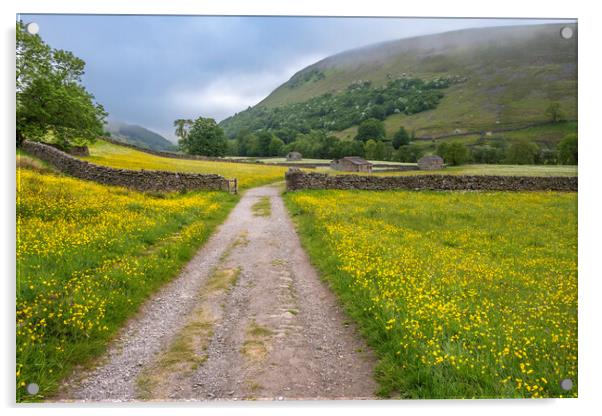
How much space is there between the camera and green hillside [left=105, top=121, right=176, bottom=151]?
25.8ft

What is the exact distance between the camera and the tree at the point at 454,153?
1057cm

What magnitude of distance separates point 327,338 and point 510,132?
6490mm

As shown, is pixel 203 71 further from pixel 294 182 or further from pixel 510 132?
pixel 294 182

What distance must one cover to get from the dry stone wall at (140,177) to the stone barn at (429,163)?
594 inches

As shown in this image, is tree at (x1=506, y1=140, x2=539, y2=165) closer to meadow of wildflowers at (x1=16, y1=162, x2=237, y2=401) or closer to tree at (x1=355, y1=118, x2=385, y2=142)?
tree at (x1=355, y1=118, x2=385, y2=142)

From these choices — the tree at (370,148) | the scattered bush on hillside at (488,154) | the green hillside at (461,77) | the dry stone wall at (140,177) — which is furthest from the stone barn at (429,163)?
the dry stone wall at (140,177)

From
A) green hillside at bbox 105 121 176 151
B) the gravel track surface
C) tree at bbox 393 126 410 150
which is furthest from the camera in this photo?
tree at bbox 393 126 410 150

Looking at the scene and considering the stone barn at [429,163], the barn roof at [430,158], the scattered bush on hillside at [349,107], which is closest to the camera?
the scattered bush on hillside at [349,107]

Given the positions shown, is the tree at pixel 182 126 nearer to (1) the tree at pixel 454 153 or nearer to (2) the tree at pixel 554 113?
(1) the tree at pixel 454 153

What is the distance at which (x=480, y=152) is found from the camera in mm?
10102

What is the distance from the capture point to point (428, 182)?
18.9m

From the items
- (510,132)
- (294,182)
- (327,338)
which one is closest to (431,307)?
(327,338)

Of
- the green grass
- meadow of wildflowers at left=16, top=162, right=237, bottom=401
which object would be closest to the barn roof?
the green grass

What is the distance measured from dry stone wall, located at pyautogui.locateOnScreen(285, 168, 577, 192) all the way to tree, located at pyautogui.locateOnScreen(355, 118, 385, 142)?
9.98 ft
